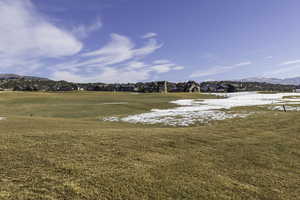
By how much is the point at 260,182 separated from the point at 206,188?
2284 millimetres

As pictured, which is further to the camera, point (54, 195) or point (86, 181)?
point (86, 181)

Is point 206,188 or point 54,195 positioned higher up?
point 54,195

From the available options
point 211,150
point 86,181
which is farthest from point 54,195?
point 211,150

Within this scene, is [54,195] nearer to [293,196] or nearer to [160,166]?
[160,166]

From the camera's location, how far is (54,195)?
5031 millimetres

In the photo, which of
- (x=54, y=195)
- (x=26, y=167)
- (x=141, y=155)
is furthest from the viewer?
(x=141, y=155)

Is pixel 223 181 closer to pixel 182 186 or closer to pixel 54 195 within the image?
pixel 182 186

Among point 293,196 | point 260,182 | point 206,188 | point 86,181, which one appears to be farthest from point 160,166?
point 293,196

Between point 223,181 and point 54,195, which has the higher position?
point 54,195

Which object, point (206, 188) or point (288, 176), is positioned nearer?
point (206, 188)

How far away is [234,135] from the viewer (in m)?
13.8

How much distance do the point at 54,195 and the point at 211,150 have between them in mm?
7656

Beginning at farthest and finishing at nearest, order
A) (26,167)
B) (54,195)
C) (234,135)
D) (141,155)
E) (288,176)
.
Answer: (234,135) → (141,155) → (288,176) → (26,167) → (54,195)

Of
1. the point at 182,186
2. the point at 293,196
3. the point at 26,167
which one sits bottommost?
the point at 293,196
